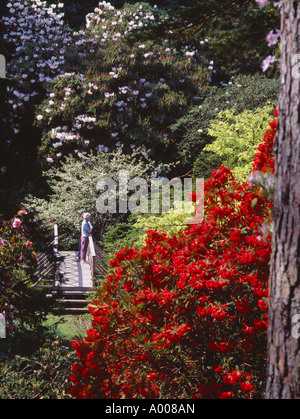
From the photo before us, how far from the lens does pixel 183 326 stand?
145 inches

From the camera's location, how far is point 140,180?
43.1 feet

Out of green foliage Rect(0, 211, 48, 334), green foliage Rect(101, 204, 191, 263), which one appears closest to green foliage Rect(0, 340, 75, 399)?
green foliage Rect(0, 211, 48, 334)

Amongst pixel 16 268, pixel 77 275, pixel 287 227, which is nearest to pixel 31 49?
pixel 77 275

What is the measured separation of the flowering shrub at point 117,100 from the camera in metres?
14.3

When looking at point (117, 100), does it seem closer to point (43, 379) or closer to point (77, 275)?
point (77, 275)

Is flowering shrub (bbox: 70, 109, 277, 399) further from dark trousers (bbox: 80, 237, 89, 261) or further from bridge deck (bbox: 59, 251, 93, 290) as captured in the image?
dark trousers (bbox: 80, 237, 89, 261)

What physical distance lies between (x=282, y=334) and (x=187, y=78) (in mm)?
13532

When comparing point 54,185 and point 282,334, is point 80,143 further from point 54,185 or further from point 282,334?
point 282,334

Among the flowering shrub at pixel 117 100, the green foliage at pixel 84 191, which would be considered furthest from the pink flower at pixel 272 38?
the flowering shrub at pixel 117 100

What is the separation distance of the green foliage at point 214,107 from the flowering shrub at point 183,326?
29.5 ft

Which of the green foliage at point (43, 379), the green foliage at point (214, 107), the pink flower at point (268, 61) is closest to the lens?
the pink flower at point (268, 61)

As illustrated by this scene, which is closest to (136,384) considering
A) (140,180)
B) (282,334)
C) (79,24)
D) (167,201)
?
(282,334)

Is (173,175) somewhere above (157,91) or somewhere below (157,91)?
below

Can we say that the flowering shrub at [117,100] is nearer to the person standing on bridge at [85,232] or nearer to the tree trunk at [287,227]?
the person standing on bridge at [85,232]
